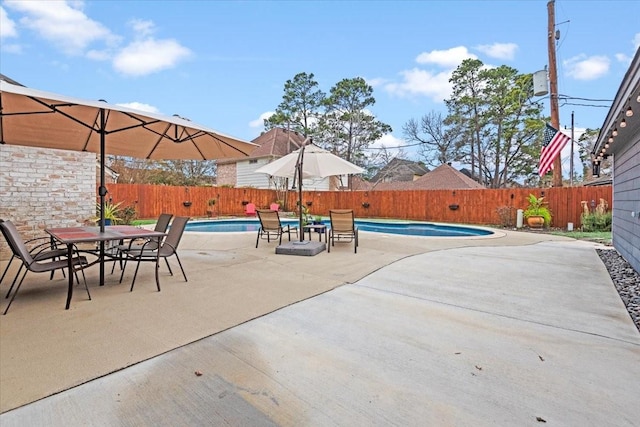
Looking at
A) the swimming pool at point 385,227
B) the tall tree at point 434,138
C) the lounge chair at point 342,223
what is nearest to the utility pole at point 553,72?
the swimming pool at point 385,227

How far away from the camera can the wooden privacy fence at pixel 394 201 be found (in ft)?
40.4

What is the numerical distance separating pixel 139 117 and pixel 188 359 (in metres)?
3.07

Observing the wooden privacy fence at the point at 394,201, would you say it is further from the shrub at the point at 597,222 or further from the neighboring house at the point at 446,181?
the neighboring house at the point at 446,181

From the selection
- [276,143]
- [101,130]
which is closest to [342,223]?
[101,130]

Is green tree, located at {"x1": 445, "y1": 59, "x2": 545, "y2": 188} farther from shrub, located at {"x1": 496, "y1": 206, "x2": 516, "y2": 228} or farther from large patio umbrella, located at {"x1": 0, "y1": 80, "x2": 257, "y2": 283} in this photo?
large patio umbrella, located at {"x1": 0, "y1": 80, "x2": 257, "y2": 283}

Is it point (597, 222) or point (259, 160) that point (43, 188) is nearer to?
point (597, 222)

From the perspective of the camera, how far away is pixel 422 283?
4.44 metres

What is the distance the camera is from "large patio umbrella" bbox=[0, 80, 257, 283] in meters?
3.58

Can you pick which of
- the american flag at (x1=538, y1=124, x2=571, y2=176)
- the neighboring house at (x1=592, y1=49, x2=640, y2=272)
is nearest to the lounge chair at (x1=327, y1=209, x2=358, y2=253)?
the neighboring house at (x1=592, y1=49, x2=640, y2=272)

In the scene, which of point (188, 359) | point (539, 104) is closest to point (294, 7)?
point (188, 359)

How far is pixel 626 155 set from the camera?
A: 611cm

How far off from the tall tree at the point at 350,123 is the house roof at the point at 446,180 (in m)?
4.79

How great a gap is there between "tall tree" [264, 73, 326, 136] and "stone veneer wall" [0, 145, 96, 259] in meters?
18.9

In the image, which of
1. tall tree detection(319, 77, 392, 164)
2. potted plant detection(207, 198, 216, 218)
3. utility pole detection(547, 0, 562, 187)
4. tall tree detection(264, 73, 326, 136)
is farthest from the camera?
tall tree detection(264, 73, 326, 136)
